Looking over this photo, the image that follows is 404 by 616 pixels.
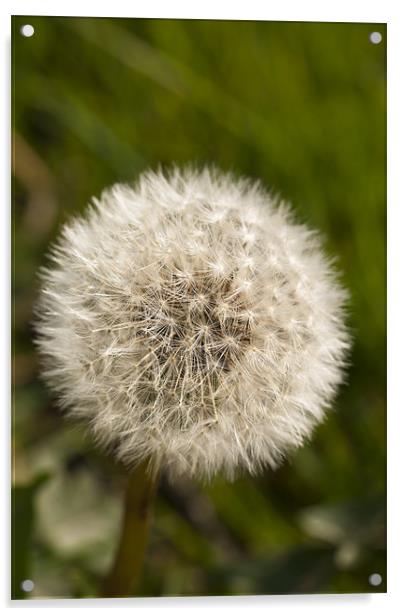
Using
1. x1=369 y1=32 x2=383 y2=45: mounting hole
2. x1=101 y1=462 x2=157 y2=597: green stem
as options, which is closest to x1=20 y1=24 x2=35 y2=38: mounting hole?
x1=369 y1=32 x2=383 y2=45: mounting hole

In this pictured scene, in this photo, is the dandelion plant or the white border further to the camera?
the white border

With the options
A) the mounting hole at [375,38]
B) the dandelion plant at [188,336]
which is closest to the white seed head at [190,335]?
the dandelion plant at [188,336]

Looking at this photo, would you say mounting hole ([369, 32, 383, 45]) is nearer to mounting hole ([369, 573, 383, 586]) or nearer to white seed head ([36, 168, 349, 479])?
white seed head ([36, 168, 349, 479])

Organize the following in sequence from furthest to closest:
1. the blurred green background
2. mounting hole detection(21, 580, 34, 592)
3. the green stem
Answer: the blurred green background → mounting hole detection(21, 580, 34, 592) → the green stem

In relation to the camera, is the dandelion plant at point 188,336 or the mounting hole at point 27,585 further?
the mounting hole at point 27,585

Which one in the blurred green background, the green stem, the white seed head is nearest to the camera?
the white seed head

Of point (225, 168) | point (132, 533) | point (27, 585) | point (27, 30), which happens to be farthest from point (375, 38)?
point (27, 585)

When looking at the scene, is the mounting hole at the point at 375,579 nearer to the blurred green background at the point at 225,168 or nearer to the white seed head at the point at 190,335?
the blurred green background at the point at 225,168

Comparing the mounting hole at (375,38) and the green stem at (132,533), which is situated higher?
the mounting hole at (375,38)
